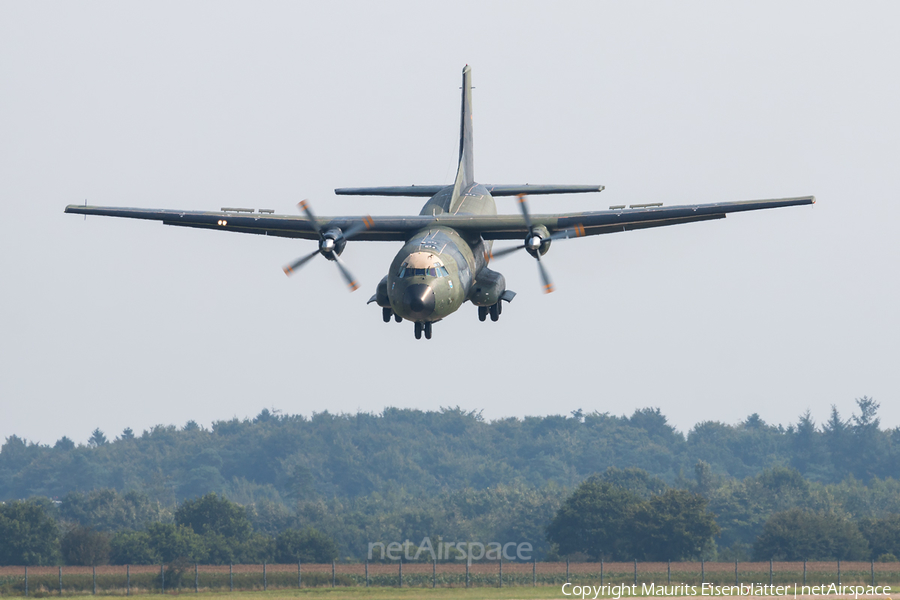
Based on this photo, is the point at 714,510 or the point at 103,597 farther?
the point at 714,510

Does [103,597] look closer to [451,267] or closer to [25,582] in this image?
[25,582]

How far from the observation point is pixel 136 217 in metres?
53.6

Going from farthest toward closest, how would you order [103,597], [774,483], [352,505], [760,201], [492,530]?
1. [352,505]
2. [774,483]
3. [492,530]
4. [103,597]
5. [760,201]

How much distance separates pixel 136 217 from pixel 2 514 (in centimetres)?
6401

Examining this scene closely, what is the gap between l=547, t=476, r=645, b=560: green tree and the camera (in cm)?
10306

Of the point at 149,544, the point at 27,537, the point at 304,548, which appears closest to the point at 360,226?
the point at 304,548

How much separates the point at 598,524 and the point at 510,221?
2497 inches

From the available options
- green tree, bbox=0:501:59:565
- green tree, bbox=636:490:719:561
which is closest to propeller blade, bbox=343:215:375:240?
green tree, bbox=636:490:719:561

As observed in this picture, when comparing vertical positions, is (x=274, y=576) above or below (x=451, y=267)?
below

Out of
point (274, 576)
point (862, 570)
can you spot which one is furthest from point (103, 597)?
point (862, 570)

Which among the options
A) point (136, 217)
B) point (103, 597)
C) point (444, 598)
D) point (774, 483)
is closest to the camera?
point (136, 217)

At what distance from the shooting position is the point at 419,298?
4238cm

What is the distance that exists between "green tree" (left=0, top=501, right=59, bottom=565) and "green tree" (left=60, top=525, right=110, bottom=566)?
159 centimetres

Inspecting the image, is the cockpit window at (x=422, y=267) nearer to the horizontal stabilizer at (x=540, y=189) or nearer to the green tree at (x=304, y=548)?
the horizontal stabilizer at (x=540, y=189)
